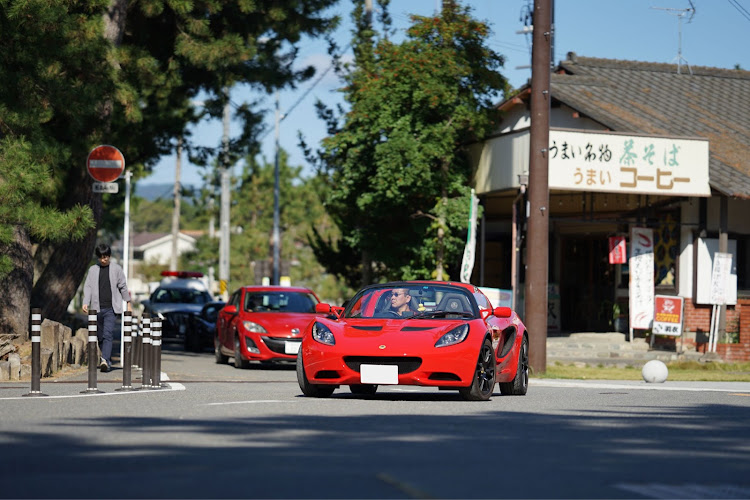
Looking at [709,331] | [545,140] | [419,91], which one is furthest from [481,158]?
[545,140]

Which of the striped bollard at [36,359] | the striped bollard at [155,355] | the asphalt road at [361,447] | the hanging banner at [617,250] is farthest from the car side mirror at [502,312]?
the hanging banner at [617,250]

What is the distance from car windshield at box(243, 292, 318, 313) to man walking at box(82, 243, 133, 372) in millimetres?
4589

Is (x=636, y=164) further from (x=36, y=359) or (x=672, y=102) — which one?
(x=36, y=359)

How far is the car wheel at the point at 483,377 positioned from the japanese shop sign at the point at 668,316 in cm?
1724

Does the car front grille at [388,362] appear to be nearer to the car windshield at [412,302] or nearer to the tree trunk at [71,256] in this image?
the car windshield at [412,302]

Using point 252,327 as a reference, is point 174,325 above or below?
below

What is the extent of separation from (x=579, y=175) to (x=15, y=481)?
2352 cm

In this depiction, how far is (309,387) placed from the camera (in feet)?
45.6

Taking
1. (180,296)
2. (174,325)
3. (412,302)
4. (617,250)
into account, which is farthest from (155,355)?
(180,296)

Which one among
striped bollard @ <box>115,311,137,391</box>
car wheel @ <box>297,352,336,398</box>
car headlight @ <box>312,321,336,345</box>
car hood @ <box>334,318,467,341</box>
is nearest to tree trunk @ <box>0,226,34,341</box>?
striped bollard @ <box>115,311,137,391</box>

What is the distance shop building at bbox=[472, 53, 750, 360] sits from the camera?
2984 cm

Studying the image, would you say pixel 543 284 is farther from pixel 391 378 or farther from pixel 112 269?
pixel 391 378

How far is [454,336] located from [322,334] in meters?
1.40

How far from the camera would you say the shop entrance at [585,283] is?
35.3 m
